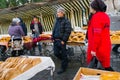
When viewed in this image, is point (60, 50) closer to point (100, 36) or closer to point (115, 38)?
point (115, 38)

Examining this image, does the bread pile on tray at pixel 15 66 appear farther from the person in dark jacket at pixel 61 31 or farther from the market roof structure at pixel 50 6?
the market roof structure at pixel 50 6

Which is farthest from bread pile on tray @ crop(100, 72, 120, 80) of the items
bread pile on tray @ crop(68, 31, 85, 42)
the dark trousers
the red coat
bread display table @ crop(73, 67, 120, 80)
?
bread pile on tray @ crop(68, 31, 85, 42)

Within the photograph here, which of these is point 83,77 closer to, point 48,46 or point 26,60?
point 26,60

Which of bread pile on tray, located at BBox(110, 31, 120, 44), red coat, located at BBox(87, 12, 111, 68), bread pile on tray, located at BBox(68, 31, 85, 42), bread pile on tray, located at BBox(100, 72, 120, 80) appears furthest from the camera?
bread pile on tray, located at BBox(68, 31, 85, 42)

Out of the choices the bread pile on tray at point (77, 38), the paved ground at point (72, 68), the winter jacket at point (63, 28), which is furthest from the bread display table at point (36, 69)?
the bread pile on tray at point (77, 38)

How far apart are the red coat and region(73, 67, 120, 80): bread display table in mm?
1213

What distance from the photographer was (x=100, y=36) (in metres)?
6.87

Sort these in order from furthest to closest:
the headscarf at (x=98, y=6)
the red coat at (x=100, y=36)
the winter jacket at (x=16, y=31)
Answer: the winter jacket at (x=16, y=31) → the headscarf at (x=98, y=6) → the red coat at (x=100, y=36)

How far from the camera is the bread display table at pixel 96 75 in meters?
5.31

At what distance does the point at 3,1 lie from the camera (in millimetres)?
38938

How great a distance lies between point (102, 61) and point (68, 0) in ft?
24.3

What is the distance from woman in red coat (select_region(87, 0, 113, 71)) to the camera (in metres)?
6.86

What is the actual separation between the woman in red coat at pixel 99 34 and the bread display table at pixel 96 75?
3.98 feet

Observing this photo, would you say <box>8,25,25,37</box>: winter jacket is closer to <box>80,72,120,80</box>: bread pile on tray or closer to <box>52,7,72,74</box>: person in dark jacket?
<box>52,7,72,74</box>: person in dark jacket
